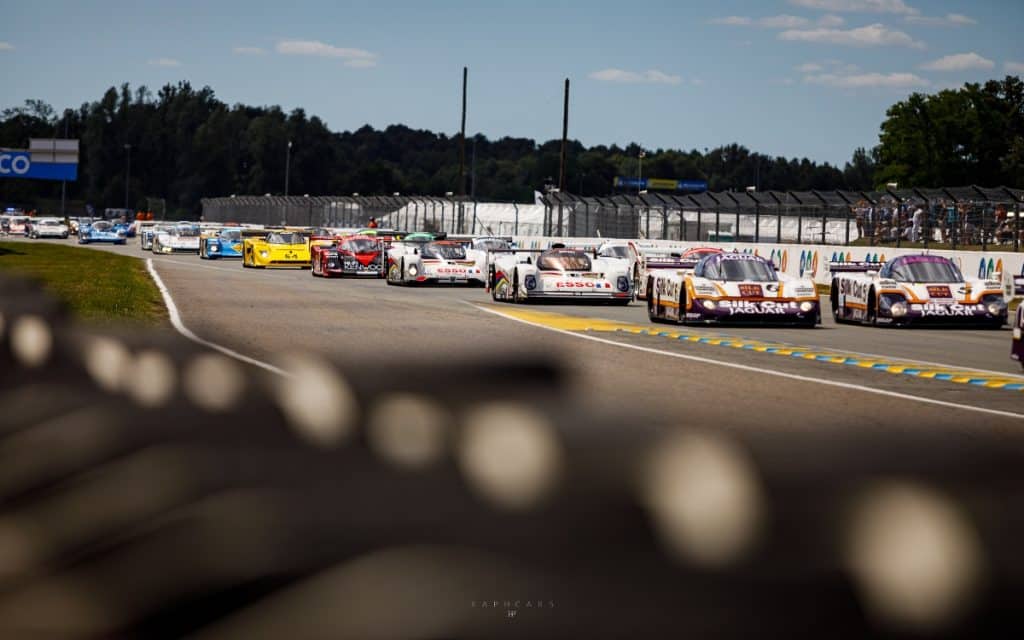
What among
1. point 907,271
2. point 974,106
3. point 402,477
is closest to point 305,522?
point 402,477

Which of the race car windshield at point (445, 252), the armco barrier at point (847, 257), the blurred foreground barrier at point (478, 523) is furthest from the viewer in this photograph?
the race car windshield at point (445, 252)

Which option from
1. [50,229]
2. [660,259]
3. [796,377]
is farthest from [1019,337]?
[50,229]

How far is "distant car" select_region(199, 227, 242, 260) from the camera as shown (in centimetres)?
5350

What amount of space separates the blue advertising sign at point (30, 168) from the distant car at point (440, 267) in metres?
33.3

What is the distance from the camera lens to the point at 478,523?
265 inches

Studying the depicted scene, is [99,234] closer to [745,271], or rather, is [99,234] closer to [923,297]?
[745,271]

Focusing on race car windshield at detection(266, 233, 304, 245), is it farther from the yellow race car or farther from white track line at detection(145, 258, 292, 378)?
white track line at detection(145, 258, 292, 378)

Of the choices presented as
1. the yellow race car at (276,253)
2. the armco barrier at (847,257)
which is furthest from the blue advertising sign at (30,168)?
the armco barrier at (847,257)

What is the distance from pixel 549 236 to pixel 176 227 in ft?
49.3

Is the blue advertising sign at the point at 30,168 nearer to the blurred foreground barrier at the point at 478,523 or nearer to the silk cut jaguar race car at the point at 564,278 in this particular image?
the silk cut jaguar race car at the point at 564,278

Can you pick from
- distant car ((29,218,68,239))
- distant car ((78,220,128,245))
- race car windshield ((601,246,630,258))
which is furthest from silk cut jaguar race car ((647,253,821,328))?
distant car ((29,218,68,239))

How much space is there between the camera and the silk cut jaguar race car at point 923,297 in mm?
22062

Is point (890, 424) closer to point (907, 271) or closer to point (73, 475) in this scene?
point (73, 475)

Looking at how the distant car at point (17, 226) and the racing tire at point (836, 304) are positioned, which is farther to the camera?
the distant car at point (17, 226)
